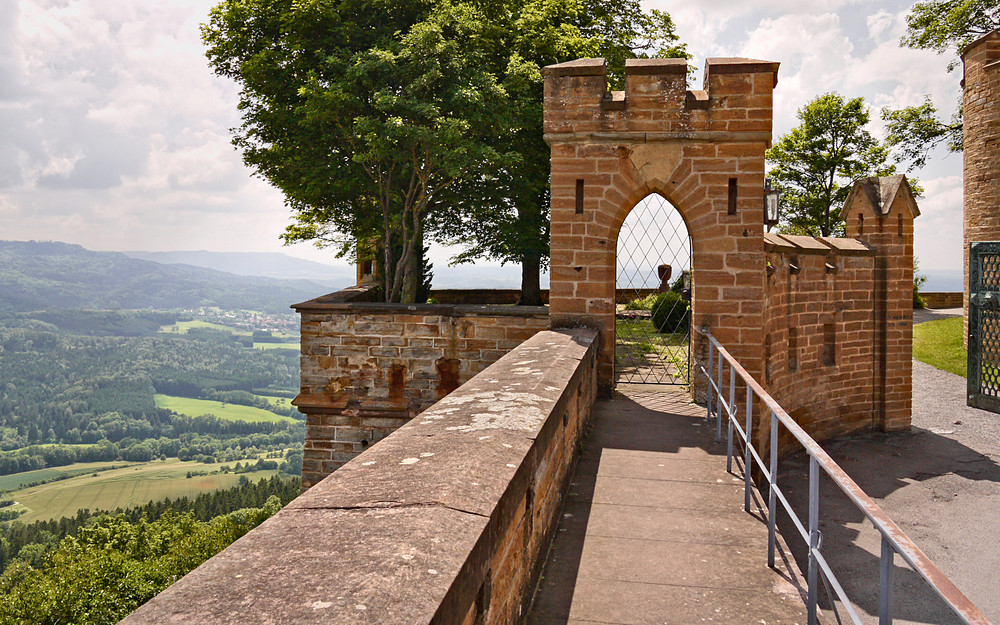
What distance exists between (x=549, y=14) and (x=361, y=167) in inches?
221

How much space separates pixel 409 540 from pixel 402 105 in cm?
1217

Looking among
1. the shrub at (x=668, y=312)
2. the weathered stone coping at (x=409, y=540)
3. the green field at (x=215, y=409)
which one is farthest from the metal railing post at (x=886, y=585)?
the green field at (x=215, y=409)

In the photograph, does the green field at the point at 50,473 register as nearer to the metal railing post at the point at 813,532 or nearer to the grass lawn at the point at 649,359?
the grass lawn at the point at 649,359

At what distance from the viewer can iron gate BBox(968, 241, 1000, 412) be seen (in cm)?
1313

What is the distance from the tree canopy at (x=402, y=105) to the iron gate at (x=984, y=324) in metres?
9.32

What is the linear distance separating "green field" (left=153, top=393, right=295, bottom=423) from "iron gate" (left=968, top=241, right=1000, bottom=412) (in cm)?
14575

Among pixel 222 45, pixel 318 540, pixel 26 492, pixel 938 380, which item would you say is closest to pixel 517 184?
pixel 222 45

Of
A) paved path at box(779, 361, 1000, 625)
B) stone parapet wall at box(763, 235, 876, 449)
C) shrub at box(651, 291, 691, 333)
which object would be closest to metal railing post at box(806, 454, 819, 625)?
paved path at box(779, 361, 1000, 625)

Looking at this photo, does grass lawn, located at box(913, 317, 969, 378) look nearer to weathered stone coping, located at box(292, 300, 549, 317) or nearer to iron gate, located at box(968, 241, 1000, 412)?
iron gate, located at box(968, 241, 1000, 412)

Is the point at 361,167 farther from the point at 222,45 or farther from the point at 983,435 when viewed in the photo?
the point at 983,435

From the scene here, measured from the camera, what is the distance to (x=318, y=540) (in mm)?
1723

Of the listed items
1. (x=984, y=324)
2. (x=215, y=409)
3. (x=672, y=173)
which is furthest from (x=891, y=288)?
(x=215, y=409)

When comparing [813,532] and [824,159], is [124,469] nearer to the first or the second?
[824,159]

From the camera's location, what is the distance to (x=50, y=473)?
115m
